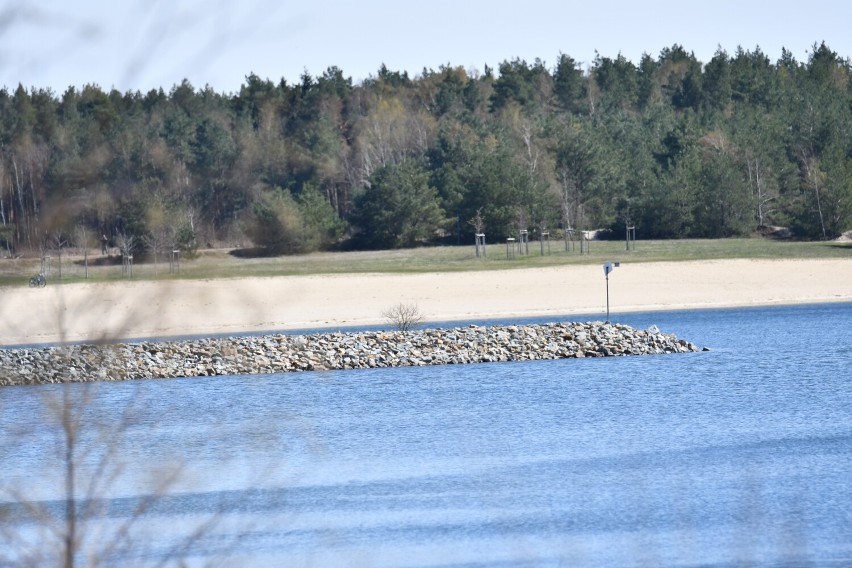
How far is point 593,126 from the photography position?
9619 centimetres

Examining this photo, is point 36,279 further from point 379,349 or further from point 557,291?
point 557,291

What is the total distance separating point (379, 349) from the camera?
3372 cm

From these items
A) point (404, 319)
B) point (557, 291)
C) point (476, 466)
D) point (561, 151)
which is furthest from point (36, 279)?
point (561, 151)

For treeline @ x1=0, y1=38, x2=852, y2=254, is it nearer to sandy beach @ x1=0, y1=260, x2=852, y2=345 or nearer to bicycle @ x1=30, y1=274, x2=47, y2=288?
sandy beach @ x1=0, y1=260, x2=852, y2=345

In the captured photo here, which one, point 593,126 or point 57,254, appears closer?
point 57,254

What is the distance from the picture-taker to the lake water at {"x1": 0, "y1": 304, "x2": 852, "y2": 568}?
1265 cm

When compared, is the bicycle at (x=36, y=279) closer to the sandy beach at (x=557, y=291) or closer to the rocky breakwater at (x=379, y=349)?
the rocky breakwater at (x=379, y=349)

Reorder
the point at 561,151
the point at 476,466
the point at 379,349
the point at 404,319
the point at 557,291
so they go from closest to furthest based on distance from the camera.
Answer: the point at 476,466 → the point at 379,349 → the point at 404,319 → the point at 557,291 → the point at 561,151

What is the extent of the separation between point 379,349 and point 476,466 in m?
15.4

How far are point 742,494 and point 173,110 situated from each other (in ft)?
40.4

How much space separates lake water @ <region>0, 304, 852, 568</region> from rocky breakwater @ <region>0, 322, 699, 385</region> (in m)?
1.26

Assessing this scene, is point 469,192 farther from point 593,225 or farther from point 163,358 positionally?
point 163,358

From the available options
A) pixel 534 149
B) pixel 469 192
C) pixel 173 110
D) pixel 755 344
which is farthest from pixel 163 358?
pixel 534 149

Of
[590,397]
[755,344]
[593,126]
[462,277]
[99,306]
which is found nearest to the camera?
[99,306]
